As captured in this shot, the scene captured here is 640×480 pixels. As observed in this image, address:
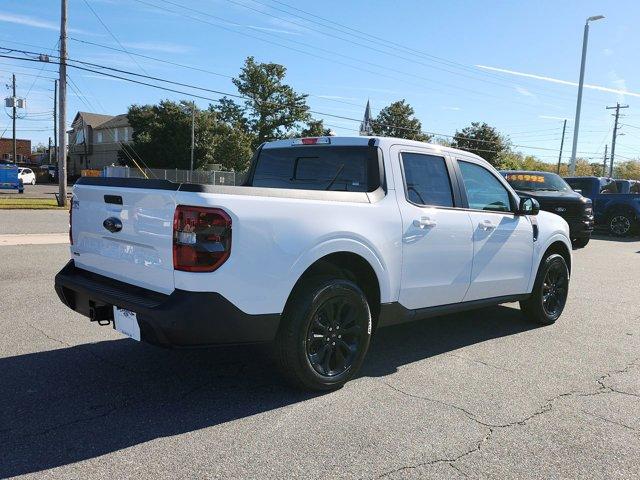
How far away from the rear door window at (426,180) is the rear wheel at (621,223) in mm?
15521

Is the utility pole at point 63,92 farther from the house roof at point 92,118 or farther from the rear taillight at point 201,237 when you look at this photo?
the house roof at point 92,118

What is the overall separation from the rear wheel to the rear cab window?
16.2 meters

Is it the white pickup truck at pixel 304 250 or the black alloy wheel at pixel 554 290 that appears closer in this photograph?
the white pickup truck at pixel 304 250

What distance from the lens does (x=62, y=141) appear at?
2294 centimetres

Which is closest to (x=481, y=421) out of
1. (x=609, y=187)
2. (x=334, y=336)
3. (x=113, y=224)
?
(x=334, y=336)

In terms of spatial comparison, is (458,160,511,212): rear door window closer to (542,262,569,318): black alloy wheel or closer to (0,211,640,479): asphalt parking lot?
(542,262,569,318): black alloy wheel

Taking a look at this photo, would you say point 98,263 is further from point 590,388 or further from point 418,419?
point 590,388

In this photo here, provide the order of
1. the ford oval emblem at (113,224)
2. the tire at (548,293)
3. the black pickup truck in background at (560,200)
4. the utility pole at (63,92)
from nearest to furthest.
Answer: the ford oval emblem at (113,224)
the tire at (548,293)
the black pickup truck in background at (560,200)
the utility pole at (63,92)

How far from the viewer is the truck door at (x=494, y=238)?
5059 millimetres

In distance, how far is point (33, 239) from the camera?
11.5 metres

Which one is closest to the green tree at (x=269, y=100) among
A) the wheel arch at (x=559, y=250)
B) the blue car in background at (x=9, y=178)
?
the blue car in background at (x=9, y=178)

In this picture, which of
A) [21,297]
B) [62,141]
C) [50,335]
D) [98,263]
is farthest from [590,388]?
[62,141]

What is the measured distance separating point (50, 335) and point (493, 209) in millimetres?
4248

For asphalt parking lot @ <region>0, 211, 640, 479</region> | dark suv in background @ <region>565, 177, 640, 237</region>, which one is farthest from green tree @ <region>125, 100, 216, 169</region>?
asphalt parking lot @ <region>0, 211, 640, 479</region>
